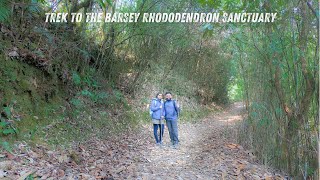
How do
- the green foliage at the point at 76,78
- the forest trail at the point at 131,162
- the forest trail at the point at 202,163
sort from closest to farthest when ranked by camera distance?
the forest trail at the point at 131,162
the forest trail at the point at 202,163
the green foliage at the point at 76,78

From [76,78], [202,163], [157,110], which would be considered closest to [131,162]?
[202,163]

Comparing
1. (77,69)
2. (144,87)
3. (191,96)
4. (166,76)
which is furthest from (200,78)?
(77,69)

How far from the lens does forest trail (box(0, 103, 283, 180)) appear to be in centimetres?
286

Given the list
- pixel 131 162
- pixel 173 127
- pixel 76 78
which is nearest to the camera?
pixel 131 162

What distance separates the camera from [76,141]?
407cm

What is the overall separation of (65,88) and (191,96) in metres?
7.04

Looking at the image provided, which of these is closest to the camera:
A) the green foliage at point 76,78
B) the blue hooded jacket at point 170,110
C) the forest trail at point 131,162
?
the forest trail at point 131,162

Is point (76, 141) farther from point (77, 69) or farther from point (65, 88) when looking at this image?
point (77, 69)

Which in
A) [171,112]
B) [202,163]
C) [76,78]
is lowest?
[202,163]

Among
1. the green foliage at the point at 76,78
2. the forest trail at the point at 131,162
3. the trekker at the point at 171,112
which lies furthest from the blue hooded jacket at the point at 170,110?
the green foliage at the point at 76,78

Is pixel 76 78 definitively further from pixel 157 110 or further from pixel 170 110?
pixel 170 110

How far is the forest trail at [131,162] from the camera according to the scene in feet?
9.38

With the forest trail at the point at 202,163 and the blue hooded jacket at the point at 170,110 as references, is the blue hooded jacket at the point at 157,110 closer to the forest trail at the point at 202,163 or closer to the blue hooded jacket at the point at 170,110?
the blue hooded jacket at the point at 170,110

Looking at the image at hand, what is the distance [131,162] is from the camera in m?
3.86
